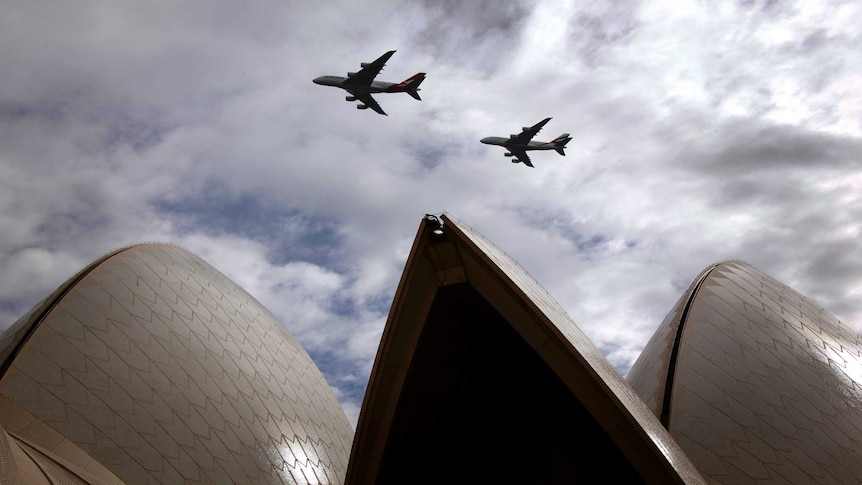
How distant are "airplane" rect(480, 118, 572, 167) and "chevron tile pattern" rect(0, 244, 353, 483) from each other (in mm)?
24533

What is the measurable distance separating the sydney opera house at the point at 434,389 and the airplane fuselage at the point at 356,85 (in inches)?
653

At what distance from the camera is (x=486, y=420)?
656 inches

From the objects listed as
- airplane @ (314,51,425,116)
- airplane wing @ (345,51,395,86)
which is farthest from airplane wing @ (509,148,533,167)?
airplane wing @ (345,51,395,86)

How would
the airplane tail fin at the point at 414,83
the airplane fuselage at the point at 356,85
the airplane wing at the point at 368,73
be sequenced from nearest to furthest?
the airplane wing at the point at 368,73, the airplane fuselage at the point at 356,85, the airplane tail fin at the point at 414,83

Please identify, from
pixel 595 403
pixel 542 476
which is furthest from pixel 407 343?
pixel 542 476

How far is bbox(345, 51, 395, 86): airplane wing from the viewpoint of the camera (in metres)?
34.7

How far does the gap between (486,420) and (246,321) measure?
8955 millimetres

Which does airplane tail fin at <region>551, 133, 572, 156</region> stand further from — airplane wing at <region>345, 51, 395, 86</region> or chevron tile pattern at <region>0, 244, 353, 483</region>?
chevron tile pattern at <region>0, 244, 353, 483</region>

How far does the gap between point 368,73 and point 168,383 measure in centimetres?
2271

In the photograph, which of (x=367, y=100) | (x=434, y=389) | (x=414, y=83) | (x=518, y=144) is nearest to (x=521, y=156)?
(x=518, y=144)

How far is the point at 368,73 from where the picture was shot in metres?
35.5

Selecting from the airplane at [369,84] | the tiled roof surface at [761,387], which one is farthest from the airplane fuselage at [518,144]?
the tiled roof surface at [761,387]

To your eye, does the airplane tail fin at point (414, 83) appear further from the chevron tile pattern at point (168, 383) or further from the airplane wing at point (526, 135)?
the chevron tile pattern at point (168, 383)

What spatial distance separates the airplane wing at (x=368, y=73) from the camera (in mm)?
34688
